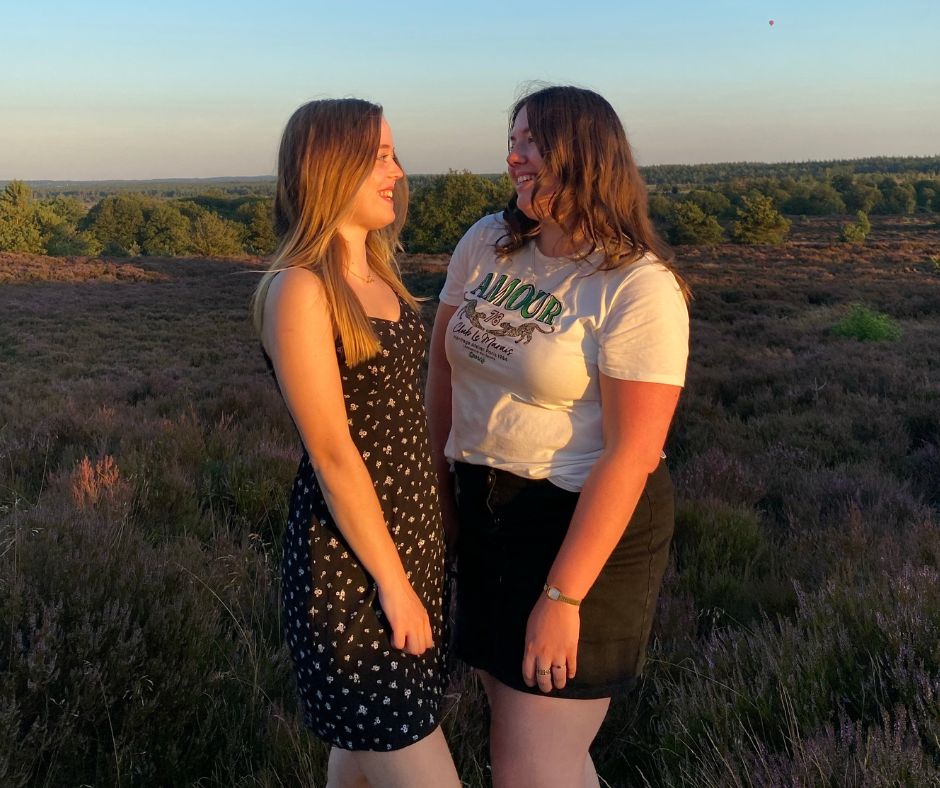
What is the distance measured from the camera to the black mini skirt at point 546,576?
5.45ft

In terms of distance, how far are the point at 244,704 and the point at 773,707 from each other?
168 cm

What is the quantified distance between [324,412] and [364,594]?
404 millimetres

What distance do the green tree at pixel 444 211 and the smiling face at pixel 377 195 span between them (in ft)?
152

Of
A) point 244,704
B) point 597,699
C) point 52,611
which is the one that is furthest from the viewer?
point 244,704

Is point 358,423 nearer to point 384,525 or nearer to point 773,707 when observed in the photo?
point 384,525

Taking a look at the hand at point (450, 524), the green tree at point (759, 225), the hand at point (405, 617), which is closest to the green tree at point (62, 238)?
the green tree at point (759, 225)

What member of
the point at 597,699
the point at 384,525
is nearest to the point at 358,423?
the point at 384,525

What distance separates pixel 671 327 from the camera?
1.52 meters

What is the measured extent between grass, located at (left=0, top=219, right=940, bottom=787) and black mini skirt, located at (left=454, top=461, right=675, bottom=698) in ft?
1.59

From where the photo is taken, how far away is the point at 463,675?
104 inches

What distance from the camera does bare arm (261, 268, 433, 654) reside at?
1427 mm

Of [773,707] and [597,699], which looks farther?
[773,707]

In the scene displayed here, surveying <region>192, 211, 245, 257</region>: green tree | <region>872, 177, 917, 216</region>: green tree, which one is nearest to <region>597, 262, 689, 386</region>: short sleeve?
<region>192, 211, 245, 257</region>: green tree

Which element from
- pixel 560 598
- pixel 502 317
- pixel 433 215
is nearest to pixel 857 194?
pixel 433 215
